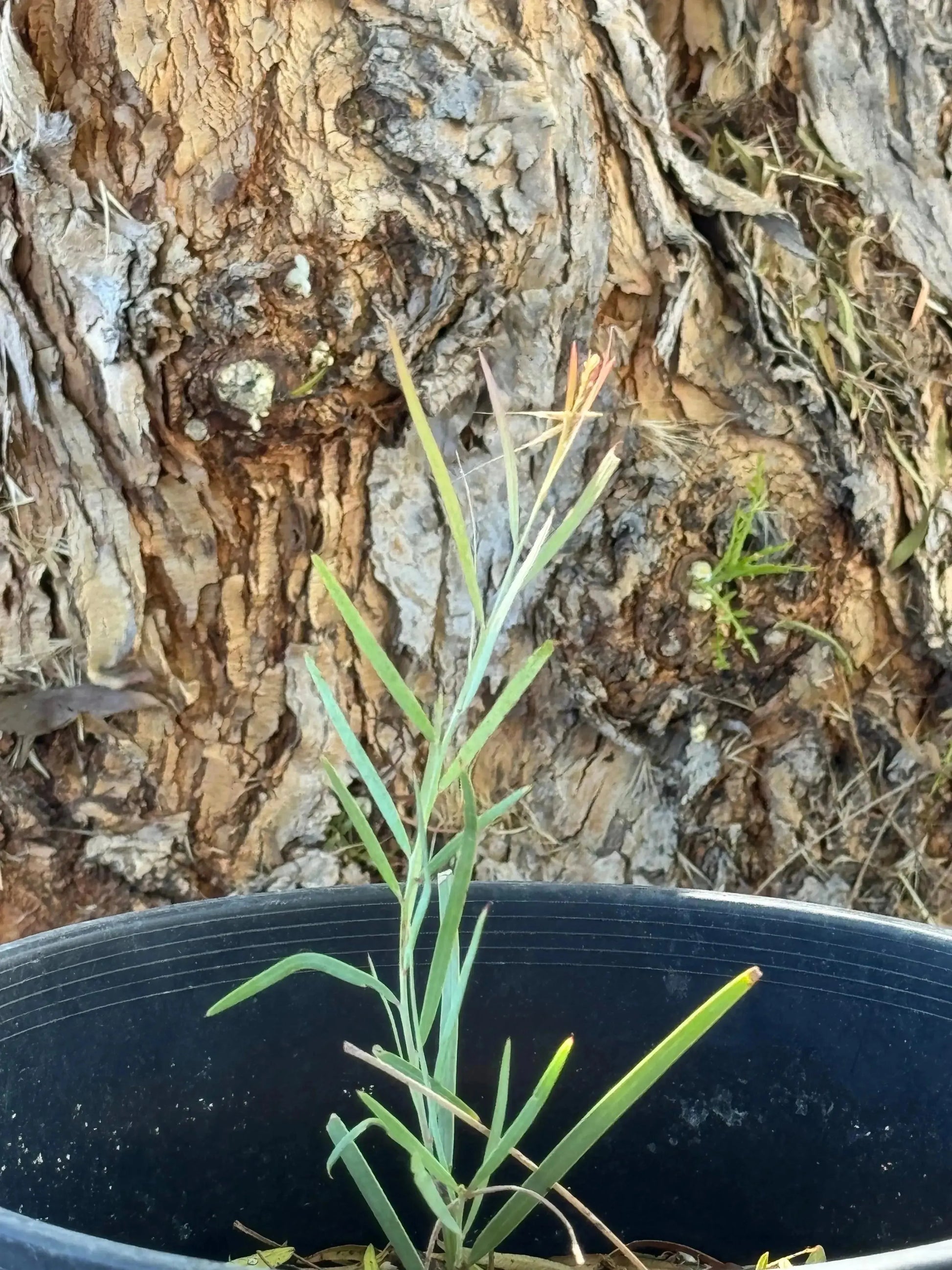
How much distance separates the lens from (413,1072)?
46cm

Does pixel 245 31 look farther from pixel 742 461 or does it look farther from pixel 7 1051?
pixel 7 1051

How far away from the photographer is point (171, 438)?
0.82 meters

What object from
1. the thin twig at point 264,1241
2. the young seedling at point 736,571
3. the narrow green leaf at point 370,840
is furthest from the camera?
the young seedling at point 736,571

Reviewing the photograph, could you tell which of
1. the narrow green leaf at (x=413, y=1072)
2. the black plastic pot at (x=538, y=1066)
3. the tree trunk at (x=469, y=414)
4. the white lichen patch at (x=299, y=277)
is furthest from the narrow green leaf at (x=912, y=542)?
the narrow green leaf at (x=413, y=1072)

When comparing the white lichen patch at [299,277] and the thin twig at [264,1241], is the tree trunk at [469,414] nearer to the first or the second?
the white lichen patch at [299,277]

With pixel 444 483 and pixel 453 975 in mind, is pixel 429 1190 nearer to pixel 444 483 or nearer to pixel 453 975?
pixel 453 975

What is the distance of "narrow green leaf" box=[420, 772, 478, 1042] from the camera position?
45cm

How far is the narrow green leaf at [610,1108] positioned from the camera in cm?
39

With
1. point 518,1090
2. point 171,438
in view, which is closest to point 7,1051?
point 518,1090

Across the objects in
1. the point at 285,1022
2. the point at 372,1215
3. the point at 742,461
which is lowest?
the point at 372,1215

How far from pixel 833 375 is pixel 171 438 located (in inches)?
20.6

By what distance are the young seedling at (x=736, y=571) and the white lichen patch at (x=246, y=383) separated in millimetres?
357

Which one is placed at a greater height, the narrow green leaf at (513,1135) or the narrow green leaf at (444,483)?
the narrow green leaf at (444,483)

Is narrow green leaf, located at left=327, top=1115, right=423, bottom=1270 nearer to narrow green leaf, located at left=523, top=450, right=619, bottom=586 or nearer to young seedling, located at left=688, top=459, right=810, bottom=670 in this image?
narrow green leaf, located at left=523, top=450, right=619, bottom=586
